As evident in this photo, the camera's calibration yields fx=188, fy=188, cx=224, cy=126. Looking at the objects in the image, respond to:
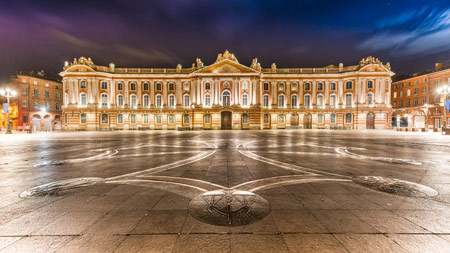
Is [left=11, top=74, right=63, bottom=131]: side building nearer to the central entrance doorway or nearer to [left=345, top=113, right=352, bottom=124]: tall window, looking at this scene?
the central entrance doorway

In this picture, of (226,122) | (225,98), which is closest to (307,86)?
(225,98)

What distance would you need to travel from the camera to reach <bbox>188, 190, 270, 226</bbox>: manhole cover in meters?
3.19

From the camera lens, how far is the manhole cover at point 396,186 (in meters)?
4.37

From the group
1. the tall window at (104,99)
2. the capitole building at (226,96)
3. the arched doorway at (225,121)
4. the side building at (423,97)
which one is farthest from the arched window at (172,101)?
the side building at (423,97)

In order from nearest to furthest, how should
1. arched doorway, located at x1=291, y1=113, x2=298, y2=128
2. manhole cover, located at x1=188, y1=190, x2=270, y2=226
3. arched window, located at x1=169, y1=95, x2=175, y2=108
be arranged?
manhole cover, located at x1=188, y1=190, x2=270, y2=226
arched doorway, located at x1=291, y1=113, x2=298, y2=128
arched window, located at x1=169, y1=95, x2=175, y2=108

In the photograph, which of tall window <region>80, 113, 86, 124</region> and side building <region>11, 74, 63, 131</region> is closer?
tall window <region>80, 113, 86, 124</region>

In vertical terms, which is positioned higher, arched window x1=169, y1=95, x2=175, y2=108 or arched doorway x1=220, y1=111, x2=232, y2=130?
arched window x1=169, y1=95, x2=175, y2=108

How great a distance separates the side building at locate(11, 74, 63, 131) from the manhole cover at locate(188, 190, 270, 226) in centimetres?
5463

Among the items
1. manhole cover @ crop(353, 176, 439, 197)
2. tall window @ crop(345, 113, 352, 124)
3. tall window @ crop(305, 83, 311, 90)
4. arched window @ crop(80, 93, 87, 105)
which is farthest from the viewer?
tall window @ crop(305, 83, 311, 90)

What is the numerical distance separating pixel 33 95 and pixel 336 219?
63.5 meters

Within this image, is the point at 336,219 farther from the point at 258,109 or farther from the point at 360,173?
the point at 258,109

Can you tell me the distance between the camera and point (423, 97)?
147 feet

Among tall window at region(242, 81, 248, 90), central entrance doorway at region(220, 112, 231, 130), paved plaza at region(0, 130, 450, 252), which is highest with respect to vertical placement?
tall window at region(242, 81, 248, 90)

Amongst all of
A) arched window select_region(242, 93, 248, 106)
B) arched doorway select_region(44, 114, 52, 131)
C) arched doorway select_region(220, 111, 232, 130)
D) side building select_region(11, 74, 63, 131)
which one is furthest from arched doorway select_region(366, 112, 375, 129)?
arched doorway select_region(44, 114, 52, 131)
